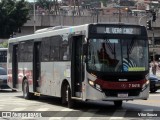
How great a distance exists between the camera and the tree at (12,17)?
263ft

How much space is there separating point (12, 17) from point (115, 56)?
65635 millimetres

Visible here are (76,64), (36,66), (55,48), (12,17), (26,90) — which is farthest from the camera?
(12,17)

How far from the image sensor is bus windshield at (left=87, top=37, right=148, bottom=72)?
55.8 feet

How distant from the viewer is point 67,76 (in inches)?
736

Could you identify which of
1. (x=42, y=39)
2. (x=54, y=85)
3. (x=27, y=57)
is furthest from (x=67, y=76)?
(x=27, y=57)

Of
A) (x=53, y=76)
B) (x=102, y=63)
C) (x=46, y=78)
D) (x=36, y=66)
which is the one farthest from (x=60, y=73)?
(x=36, y=66)

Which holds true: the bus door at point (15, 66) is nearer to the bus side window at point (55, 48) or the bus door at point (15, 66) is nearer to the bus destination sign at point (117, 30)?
the bus side window at point (55, 48)

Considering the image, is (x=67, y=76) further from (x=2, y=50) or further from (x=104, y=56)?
(x=2, y=50)

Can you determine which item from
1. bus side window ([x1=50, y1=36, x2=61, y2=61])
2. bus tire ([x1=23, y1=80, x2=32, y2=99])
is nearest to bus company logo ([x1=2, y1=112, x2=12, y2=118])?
bus side window ([x1=50, y1=36, x2=61, y2=61])

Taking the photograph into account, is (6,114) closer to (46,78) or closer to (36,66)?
(46,78)

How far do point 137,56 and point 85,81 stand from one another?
2.02 meters

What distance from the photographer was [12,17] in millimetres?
81312

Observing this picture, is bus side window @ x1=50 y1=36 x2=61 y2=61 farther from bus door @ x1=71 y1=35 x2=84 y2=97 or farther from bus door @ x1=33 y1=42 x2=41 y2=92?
bus door @ x1=33 y1=42 x2=41 y2=92

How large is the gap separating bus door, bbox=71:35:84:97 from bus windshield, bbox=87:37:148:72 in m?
0.80
